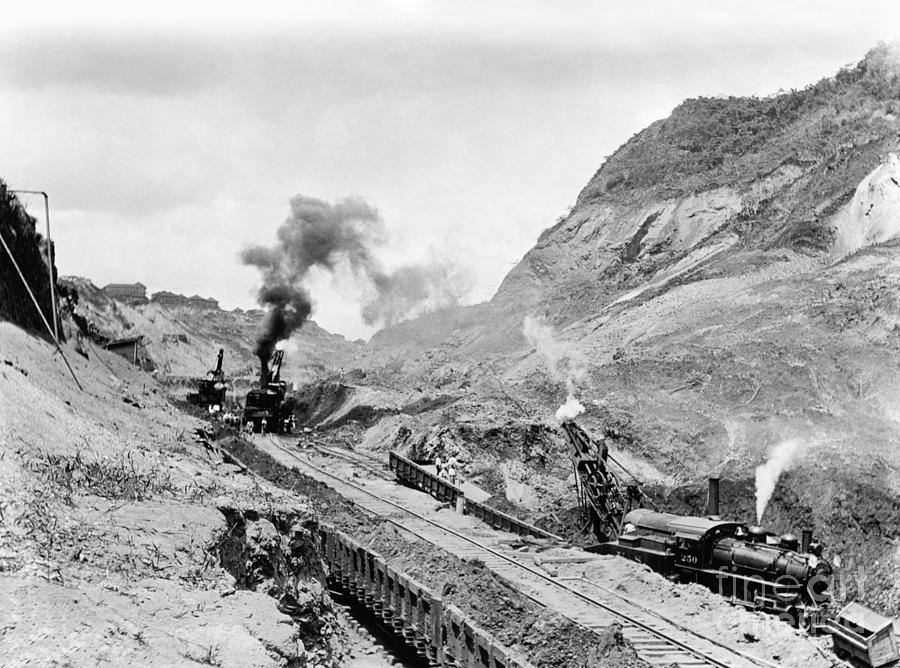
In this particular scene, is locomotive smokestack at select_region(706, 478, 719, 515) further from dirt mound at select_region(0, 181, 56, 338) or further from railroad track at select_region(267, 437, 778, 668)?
dirt mound at select_region(0, 181, 56, 338)

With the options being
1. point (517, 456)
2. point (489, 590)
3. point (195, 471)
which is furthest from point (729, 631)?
point (517, 456)

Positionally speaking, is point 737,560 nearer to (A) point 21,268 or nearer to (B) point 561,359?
(A) point 21,268

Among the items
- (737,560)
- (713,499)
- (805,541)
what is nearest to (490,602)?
(737,560)

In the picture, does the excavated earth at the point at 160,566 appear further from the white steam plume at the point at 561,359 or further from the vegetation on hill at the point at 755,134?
the vegetation on hill at the point at 755,134

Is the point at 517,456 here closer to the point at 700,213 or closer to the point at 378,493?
the point at 378,493

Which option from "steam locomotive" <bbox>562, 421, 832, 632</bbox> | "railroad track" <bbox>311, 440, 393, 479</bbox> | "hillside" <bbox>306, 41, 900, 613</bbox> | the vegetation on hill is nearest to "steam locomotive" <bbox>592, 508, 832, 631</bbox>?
"steam locomotive" <bbox>562, 421, 832, 632</bbox>

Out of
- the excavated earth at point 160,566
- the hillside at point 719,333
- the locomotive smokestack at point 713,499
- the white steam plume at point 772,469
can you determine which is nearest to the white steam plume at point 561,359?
the hillside at point 719,333
